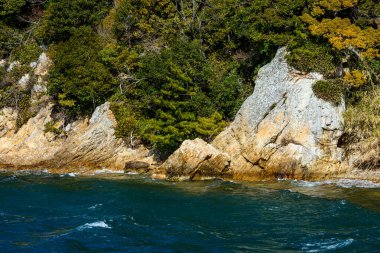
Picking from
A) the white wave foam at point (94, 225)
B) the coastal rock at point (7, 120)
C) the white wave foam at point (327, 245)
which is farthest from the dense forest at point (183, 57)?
the white wave foam at point (94, 225)

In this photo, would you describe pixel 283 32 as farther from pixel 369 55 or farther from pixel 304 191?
pixel 304 191

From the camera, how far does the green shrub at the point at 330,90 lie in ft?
101

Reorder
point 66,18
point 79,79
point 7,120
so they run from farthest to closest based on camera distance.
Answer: point 66,18
point 7,120
point 79,79

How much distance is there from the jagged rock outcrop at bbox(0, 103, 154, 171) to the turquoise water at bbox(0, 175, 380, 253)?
21.7 feet

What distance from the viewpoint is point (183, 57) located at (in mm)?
37438

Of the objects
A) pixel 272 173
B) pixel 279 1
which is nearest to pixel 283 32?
pixel 279 1

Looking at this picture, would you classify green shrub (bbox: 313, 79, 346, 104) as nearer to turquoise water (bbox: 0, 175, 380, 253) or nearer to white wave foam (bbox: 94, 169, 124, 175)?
turquoise water (bbox: 0, 175, 380, 253)

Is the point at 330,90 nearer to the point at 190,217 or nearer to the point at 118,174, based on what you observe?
the point at 190,217

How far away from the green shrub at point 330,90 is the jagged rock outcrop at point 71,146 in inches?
550

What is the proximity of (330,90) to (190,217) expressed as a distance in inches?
583

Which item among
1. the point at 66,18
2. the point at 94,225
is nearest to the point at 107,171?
the point at 94,225

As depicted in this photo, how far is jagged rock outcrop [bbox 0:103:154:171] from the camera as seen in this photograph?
3750 cm

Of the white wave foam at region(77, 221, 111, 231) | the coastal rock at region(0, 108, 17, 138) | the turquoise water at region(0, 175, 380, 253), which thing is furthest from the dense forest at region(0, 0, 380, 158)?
the white wave foam at region(77, 221, 111, 231)

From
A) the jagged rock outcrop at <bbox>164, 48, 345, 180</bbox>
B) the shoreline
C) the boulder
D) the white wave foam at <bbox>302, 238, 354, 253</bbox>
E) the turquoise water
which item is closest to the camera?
the white wave foam at <bbox>302, 238, 354, 253</bbox>
